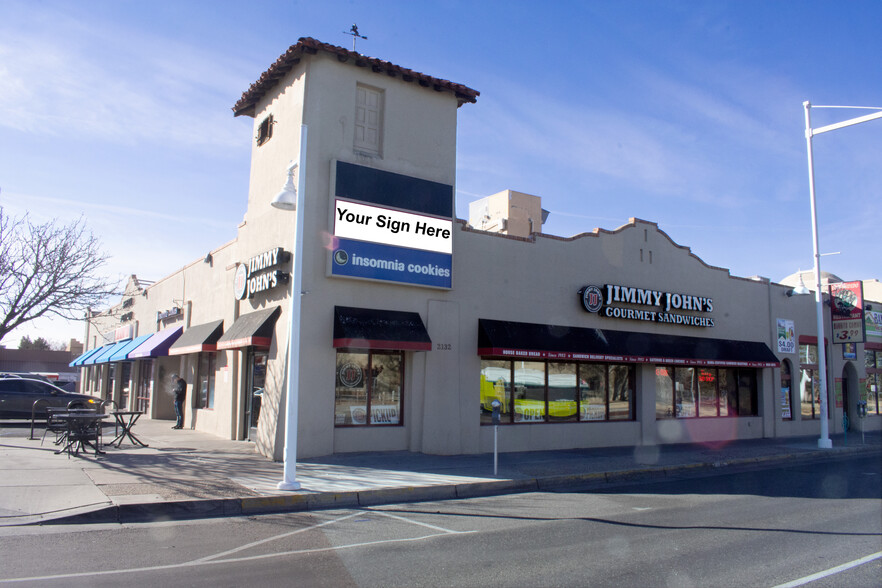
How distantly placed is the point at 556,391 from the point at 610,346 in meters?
2.09

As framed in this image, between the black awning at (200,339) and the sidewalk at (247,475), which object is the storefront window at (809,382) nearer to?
the sidewalk at (247,475)

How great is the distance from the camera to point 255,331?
14508mm

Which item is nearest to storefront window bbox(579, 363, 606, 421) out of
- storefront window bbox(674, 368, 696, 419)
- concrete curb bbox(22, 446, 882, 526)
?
storefront window bbox(674, 368, 696, 419)

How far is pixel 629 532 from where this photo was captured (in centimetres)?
863

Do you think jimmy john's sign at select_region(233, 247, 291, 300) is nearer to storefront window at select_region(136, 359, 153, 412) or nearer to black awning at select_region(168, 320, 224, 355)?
black awning at select_region(168, 320, 224, 355)

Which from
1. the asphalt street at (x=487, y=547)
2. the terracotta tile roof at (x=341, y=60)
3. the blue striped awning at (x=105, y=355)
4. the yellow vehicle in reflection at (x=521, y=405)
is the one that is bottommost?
the asphalt street at (x=487, y=547)

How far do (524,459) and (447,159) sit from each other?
7.57 m

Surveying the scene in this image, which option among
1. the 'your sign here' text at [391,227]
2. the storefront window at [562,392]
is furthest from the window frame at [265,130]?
the storefront window at [562,392]

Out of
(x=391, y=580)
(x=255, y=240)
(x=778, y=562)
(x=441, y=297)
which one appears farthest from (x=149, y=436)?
(x=778, y=562)

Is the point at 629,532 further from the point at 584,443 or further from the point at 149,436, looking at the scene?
the point at 149,436

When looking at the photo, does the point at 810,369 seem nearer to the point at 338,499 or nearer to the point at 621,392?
the point at 621,392

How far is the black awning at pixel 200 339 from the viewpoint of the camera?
18.0 metres

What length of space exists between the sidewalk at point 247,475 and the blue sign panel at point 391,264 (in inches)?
158

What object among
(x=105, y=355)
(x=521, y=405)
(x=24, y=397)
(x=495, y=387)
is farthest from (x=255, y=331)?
(x=105, y=355)
